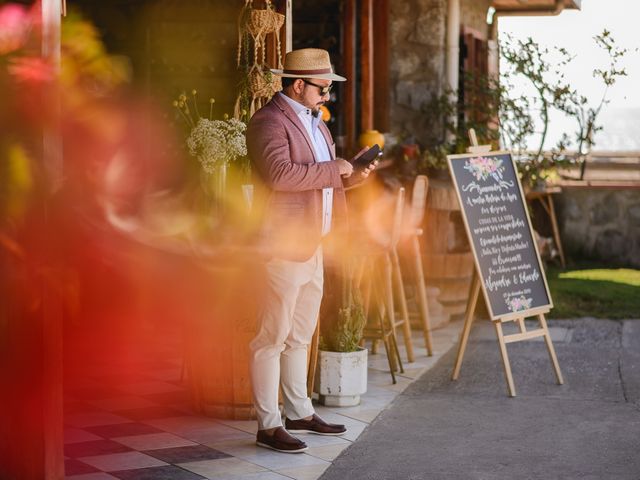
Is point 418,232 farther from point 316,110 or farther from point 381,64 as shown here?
point 381,64

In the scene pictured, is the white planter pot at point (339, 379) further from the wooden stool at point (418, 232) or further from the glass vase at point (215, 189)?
the wooden stool at point (418, 232)

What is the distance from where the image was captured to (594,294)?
389 inches

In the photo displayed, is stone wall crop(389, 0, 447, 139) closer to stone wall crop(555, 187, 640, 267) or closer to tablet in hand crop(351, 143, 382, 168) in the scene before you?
stone wall crop(555, 187, 640, 267)

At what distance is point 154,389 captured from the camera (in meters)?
6.31

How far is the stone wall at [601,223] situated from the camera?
12266mm

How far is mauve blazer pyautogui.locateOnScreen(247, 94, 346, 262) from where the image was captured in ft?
16.1

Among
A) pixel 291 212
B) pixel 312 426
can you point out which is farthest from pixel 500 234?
pixel 291 212

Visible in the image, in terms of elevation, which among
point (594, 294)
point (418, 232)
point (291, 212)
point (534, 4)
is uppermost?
point (534, 4)

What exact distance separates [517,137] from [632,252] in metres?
3.06

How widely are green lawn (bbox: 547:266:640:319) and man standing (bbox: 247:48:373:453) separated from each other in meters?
4.43

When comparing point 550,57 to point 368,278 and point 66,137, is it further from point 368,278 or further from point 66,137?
point 66,137

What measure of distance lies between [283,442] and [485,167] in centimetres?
245

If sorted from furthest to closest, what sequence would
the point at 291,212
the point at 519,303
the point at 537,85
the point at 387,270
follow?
the point at 537,85 < the point at 387,270 < the point at 519,303 < the point at 291,212

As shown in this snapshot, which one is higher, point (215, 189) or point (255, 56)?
point (255, 56)
